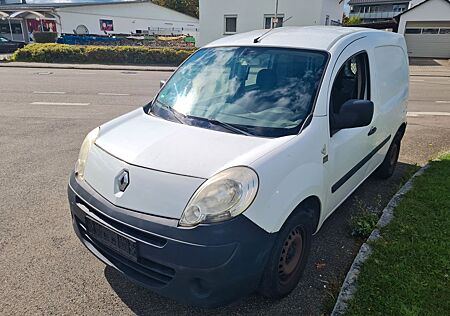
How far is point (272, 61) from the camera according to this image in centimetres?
296

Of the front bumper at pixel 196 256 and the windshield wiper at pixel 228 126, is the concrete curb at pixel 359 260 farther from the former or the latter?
the windshield wiper at pixel 228 126

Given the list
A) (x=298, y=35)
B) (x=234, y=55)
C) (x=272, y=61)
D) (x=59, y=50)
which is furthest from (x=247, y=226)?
(x=59, y=50)

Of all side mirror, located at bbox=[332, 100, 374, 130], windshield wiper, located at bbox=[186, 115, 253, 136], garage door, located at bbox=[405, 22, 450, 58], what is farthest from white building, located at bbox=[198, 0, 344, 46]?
windshield wiper, located at bbox=[186, 115, 253, 136]

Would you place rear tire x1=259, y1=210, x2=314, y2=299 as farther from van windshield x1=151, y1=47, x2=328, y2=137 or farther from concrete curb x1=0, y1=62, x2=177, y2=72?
concrete curb x1=0, y1=62, x2=177, y2=72

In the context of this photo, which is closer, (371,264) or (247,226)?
(247,226)

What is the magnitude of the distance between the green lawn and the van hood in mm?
1270

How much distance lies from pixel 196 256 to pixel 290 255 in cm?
86

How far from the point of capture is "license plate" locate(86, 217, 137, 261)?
2098 millimetres

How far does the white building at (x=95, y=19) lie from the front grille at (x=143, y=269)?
4394 cm

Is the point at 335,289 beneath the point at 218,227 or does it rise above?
beneath

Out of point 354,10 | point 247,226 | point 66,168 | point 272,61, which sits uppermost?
point 354,10

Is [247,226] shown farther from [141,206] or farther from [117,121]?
[117,121]

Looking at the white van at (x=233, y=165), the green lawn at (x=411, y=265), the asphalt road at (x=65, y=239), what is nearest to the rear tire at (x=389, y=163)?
the asphalt road at (x=65, y=239)

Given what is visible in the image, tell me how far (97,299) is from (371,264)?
2.11 metres
